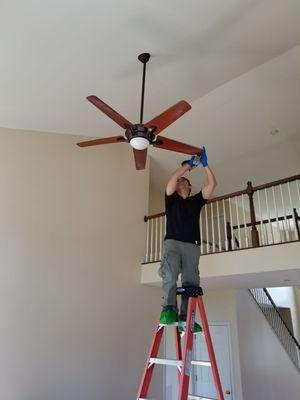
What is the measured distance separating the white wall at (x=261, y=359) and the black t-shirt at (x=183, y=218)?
4288mm

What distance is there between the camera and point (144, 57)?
3.50m

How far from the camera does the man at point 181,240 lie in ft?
8.16

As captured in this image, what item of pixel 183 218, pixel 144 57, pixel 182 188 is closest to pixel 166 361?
pixel 183 218

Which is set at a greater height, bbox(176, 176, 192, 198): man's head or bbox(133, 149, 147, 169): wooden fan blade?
bbox(133, 149, 147, 169): wooden fan blade

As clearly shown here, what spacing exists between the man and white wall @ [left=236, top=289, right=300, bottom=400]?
4258mm

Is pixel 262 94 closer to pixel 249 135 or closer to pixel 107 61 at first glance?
pixel 249 135

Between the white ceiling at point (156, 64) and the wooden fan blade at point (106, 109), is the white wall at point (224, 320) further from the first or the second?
the wooden fan blade at point (106, 109)

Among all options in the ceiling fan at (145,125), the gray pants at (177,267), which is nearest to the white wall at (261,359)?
the gray pants at (177,267)

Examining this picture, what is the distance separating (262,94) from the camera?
5.01m

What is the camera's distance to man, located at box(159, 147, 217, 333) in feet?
8.16

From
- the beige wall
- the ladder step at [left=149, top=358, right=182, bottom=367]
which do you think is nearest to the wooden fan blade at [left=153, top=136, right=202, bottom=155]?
the ladder step at [left=149, top=358, right=182, bottom=367]

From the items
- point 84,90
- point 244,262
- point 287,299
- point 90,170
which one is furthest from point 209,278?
point 287,299

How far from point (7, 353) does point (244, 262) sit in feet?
10.8

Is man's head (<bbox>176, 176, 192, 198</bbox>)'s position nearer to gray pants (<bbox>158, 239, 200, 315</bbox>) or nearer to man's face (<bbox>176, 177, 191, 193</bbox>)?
man's face (<bbox>176, 177, 191, 193</bbox>)
